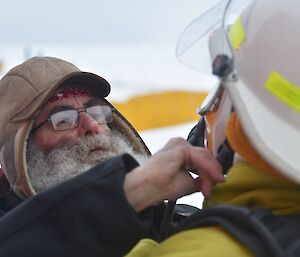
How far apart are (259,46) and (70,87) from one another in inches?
31.7

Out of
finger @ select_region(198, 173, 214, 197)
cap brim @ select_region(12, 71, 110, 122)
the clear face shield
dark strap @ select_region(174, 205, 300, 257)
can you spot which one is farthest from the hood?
dark strap @ select_region(174, 205, 300, 257)

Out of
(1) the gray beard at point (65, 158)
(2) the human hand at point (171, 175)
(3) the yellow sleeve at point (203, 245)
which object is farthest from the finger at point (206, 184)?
(1) the gray beard at point (65, 158)

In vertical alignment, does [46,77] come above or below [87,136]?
above

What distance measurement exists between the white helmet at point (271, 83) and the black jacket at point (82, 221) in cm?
19

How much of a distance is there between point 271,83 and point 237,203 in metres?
0.17

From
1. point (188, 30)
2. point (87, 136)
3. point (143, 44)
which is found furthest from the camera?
point (143, 44)

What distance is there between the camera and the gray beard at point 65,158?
1502mm

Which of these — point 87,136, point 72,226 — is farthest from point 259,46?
point 87,136

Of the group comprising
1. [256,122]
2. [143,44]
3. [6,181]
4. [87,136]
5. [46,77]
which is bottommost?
[143,44]

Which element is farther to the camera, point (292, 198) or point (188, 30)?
point (188, 30)

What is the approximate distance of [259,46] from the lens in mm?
906

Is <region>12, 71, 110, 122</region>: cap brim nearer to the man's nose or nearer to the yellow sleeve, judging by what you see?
the man's nose

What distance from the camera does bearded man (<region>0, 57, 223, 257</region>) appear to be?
0.89 meters

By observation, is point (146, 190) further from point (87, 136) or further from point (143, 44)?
point (143, 44)
